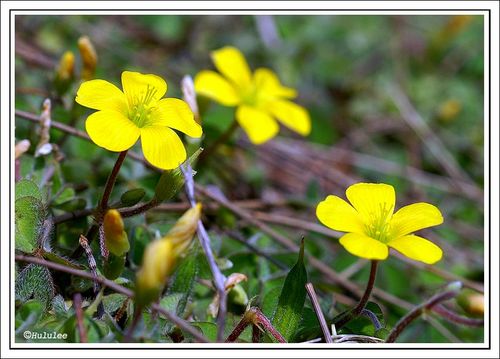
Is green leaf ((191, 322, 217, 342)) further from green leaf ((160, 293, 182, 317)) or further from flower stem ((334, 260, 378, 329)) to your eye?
flower stem ((334, 260, 378, 329))

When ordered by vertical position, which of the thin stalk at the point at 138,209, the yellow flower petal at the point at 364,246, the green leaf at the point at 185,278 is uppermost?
the yellow flower petal at the point at 364,246

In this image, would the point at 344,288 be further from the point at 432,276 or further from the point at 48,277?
the point at 48,277

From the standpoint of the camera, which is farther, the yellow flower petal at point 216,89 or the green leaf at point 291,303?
the yellow flower petal at point 216,89

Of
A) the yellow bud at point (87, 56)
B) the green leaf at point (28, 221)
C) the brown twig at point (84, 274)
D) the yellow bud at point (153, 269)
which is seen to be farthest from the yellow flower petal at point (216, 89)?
the yellow bud at point (153, 269)

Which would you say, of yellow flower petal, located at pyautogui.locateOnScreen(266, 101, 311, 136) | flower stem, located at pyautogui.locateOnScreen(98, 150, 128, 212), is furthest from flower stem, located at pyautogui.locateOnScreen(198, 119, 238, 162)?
flower stem, located at pyautogui.locateOnScreen(98, 150, 128, 212)

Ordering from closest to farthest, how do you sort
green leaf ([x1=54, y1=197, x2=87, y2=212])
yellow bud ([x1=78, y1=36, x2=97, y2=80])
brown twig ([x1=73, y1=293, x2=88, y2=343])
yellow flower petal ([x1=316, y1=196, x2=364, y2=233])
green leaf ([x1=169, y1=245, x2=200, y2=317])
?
brown twig ([x1=73, y1=293, x2=88, y2=343]) → yellow flower petal ([x1=316, y1=196, x2=364, y2=233]) → green leaf ([x1=169, y1=245, x2=200, y2=317]) → green leaf ([x1=54, y1=197, x2=87, y2=212]) → yellow bud ([x1=78, y1=36, x2=97, y2=80])

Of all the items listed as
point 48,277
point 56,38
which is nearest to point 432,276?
point 48,277

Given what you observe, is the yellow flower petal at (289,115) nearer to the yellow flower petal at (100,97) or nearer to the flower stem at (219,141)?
the flower stem at (219,141)
